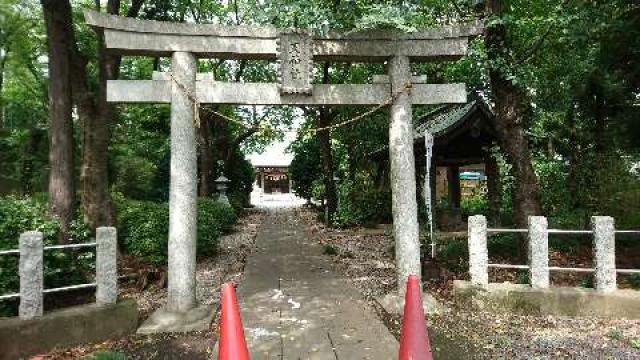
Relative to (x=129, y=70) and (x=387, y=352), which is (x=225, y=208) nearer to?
(x=129, y=70)

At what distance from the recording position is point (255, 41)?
6.72 m

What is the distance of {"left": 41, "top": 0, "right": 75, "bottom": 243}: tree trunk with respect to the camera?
884cm

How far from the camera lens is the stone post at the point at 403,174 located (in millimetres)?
7027

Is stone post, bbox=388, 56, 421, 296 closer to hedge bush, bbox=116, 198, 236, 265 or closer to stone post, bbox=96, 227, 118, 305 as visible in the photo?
stone post, bbox=96, 227, 118, 305

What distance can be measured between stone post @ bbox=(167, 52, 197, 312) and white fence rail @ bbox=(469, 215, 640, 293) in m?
4.20

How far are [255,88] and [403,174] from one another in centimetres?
259

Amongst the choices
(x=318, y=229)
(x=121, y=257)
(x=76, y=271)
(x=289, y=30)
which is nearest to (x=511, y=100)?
(x=289, y=30)

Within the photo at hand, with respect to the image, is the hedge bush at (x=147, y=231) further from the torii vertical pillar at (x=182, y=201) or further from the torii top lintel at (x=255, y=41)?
the torii top lintel at (x=255, y=41)

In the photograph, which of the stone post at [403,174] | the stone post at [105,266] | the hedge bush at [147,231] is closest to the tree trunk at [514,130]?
the stone post at [403,174]

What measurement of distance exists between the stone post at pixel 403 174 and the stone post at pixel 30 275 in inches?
190

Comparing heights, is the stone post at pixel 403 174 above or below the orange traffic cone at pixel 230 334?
above

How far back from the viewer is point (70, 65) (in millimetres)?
9562

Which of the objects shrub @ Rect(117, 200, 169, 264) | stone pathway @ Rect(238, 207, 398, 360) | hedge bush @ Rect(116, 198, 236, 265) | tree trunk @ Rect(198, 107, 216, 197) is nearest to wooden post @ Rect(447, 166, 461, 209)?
stone pathway @ Rect(238, 207, 398, 360)

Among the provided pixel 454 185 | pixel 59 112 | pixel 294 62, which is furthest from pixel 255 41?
pixel 454 185
